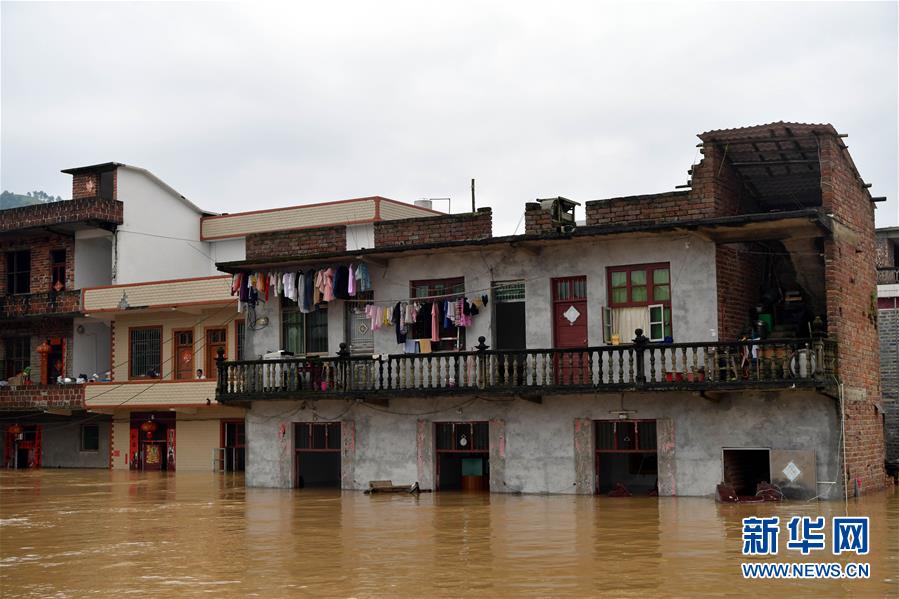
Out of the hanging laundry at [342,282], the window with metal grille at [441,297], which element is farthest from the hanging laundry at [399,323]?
the hanging laundry at [342,282]

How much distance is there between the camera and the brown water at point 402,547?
14.8 m

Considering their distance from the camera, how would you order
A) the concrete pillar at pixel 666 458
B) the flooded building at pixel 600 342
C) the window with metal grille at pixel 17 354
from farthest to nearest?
the window with metal grille at pixel 17 354, the concrete pillar at pixel 666 458, the flooded building at pixel 600 342

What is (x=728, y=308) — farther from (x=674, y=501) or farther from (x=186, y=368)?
(x=186, y=368)

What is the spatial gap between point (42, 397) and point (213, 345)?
702 cm

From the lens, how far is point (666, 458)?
25.9 metres

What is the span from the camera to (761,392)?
2494 cm

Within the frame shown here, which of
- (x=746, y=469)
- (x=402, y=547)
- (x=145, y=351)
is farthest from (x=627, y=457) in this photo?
(x=145, y=351)

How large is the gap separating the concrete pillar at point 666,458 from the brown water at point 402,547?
1.92 feet

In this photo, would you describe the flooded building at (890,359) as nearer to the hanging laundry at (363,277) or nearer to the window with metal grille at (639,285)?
the window with metal grille at (639,285)

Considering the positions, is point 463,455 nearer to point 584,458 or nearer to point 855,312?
point 584,458

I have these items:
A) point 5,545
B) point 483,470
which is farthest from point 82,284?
point 5,545

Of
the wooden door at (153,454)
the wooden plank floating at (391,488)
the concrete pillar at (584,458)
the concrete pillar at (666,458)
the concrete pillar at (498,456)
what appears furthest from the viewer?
the wooden door at (153,454)

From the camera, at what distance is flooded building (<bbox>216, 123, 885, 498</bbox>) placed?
81.8 ft

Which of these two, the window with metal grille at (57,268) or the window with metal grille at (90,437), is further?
the window with metal grille at (90,437)
